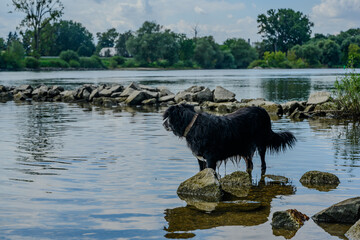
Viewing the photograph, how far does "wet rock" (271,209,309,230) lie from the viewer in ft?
21.6

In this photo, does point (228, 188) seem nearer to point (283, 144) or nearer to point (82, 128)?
point (283, 144)

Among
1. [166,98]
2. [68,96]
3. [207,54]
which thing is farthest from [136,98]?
[207,54]

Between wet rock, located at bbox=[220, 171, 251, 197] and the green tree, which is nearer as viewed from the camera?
wet rock, located at bbox=[220, 171, 251, 197]

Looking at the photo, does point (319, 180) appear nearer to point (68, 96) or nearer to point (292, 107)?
point (292, 107)

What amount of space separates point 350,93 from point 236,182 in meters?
11.1

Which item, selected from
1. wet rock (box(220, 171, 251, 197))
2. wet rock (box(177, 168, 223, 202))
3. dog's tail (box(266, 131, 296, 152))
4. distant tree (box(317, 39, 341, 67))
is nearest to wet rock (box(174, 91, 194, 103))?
dog's tail (box(266, 131, 296, 152))

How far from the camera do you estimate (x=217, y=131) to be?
8734mm

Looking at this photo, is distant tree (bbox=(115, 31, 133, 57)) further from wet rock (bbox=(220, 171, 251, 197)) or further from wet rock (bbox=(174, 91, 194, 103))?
wet rock (bbox=(220, 171, 251, 197))

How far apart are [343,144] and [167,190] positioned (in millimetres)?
7033

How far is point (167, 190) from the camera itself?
8.72 metres

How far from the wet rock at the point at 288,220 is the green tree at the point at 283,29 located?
7357 inches

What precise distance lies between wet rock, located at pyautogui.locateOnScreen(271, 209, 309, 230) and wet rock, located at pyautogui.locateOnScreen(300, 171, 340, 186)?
8.05 feet

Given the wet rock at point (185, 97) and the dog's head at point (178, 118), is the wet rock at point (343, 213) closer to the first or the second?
the dog's head at point (178, 118)

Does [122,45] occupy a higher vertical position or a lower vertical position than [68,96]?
higher
